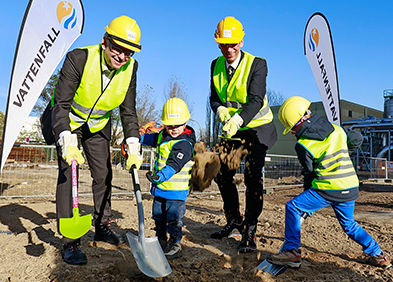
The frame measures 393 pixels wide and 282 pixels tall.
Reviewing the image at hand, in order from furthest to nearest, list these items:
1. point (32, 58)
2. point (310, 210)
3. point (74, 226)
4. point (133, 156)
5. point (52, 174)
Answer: point (52, 174)
point (32, 58)
point (133, 156)
point (310, 210)
point (74, 226)

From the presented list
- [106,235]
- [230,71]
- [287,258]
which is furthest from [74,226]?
[230,71]

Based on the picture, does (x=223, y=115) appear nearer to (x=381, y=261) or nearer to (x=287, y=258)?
(x=287, y=258)

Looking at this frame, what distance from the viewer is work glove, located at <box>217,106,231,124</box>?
121 inches

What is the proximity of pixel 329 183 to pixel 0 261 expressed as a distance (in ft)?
9.12

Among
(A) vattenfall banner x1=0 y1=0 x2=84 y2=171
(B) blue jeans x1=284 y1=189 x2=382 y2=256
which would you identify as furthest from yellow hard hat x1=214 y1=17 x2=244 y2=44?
(A) vattenfall banner x1=0 y1=0 x2=84 y2=171

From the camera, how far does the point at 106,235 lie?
3.10 m

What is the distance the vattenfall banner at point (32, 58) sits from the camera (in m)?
4.11

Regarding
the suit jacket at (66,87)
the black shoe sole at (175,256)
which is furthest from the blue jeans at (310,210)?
the suit jacket at (66,87)

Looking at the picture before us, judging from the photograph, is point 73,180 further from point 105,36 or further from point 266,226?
point 266,226

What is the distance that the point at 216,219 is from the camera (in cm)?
444

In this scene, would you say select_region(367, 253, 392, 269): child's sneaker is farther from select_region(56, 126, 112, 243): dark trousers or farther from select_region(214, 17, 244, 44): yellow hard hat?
select_region(56, 126, 112, 243): dark trousers

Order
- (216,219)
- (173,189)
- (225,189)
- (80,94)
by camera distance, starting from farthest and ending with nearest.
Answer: (216,219) → (225,189) → (173,189) → (80,94)

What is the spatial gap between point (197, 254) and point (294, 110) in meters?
1.58

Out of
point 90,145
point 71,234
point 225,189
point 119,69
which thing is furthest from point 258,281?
point 119,69
